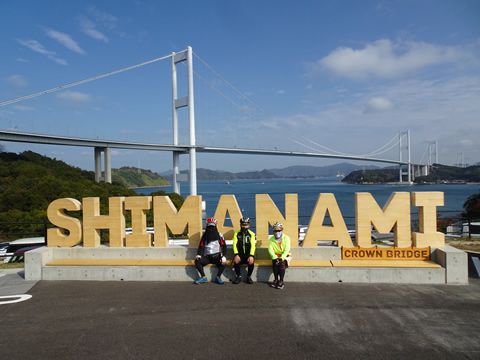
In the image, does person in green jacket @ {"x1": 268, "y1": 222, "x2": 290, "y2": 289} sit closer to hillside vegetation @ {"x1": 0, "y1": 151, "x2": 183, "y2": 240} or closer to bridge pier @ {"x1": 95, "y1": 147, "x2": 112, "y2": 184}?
hillside vegetation @ {"x1": 0, "y1": 151, "x2": 183, "y2": 240}

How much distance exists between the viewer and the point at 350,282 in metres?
6.49

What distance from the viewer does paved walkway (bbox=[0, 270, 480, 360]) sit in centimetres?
409

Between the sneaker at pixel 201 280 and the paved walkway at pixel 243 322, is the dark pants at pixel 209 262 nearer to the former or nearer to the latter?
the sneaker at pixel 201 280

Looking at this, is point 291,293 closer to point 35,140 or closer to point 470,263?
point 470,263

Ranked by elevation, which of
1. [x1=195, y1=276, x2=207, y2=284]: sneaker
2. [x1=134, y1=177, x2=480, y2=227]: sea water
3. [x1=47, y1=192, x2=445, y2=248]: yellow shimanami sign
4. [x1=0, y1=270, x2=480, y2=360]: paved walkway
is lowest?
[x1=134, y1=177, x2=480, y2=227]: sea water

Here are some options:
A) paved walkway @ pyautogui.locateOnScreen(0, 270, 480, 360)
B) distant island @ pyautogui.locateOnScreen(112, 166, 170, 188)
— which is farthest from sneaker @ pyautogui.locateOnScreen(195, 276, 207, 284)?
distant island @ pyautogui.locateOnScreen(112, 166, 170, 188)

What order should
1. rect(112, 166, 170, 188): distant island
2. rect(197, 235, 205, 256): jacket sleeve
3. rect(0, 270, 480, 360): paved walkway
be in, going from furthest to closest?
rect(112, 166, 170, 188): distant island < rect(197, 235, 205, 256): jacket sleeve < rect(0, 270, 480, 360): paved walkway

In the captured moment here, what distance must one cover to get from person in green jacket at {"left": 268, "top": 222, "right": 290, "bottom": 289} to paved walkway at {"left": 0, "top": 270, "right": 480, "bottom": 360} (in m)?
0.21

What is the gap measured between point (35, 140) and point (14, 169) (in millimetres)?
3980

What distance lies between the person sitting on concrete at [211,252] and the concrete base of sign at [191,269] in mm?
198

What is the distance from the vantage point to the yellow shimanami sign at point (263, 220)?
7.07 metres

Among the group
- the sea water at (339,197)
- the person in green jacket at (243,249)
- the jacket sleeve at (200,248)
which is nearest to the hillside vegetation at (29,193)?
the jacket sleeve at (200,248)

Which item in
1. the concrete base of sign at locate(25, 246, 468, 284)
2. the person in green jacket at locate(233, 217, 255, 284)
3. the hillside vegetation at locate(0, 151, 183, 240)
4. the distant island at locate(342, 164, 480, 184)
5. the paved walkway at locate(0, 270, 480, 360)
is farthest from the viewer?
the distant island at locate(342, 164, 480, 184)

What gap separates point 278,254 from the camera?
6.52m
